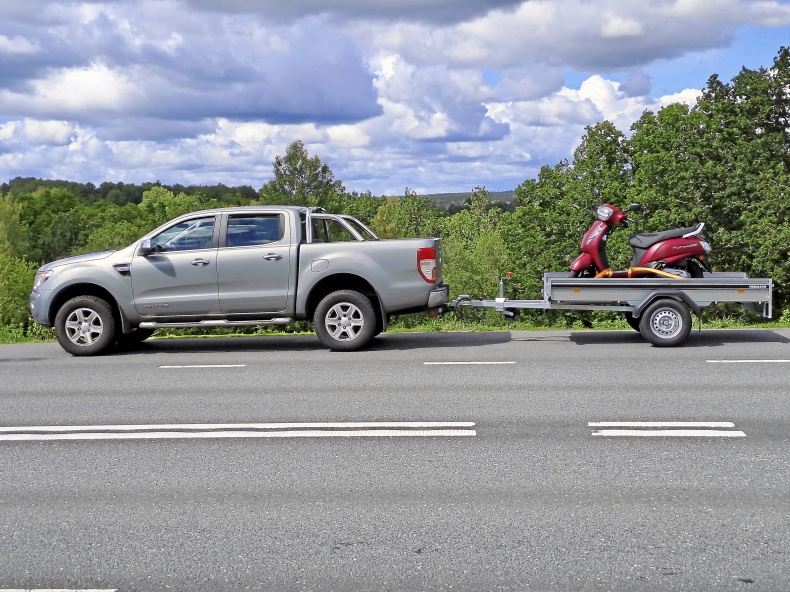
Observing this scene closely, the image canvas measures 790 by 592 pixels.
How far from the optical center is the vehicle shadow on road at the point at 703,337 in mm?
12891

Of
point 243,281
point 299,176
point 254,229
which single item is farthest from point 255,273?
point 299,176

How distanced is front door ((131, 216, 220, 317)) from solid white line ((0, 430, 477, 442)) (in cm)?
506

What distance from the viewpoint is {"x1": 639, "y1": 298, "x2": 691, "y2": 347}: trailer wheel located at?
480 inches

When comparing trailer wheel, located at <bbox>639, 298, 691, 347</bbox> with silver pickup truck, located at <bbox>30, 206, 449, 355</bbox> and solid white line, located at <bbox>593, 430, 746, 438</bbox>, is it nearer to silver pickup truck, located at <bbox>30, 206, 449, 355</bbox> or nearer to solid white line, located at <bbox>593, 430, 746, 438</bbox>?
silver pickup truck, located at <bbox>30, 206, 449, 355</bbox>

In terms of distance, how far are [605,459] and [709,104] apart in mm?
47417

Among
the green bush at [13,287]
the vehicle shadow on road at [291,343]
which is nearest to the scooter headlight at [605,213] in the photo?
the vehicle shadow on road at [291,343]

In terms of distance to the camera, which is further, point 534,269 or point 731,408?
point 534,269

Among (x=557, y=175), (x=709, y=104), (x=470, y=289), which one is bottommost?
(x=470, y=289)

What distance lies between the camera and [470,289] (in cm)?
7006

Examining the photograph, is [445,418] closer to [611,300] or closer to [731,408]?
[731,408]

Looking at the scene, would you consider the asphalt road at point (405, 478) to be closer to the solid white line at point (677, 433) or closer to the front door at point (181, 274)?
the solid white line at point (677, 433)

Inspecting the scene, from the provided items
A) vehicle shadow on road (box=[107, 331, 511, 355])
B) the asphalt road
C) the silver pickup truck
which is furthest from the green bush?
the asphalt road

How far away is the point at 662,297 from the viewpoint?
40.2 ft

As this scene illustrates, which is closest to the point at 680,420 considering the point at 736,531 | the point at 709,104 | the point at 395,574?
the point at 736,531
